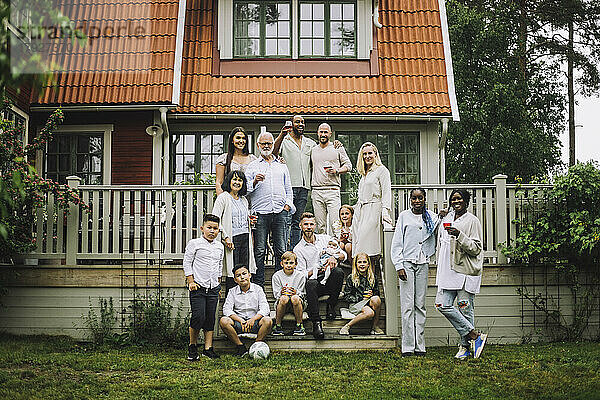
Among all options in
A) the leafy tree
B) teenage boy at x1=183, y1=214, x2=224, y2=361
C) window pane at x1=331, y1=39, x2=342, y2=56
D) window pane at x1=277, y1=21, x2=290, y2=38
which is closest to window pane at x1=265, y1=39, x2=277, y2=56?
window pane at x1=277, y1=21, x2=290, y2=38

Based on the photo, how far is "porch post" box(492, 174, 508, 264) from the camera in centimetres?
1166

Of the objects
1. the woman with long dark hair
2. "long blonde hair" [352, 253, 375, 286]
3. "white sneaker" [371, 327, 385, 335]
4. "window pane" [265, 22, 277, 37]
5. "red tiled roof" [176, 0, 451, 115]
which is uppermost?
"window pane" [265, 22, 277, 37]

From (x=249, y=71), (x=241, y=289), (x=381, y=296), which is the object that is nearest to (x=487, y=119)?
(x=249, y=71)

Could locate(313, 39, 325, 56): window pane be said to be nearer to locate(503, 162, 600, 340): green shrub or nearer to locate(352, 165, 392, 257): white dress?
locate(352, 165, 392, 257): white dress

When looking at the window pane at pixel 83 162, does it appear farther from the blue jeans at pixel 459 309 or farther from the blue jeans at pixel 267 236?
the blue jeans at pixel 459 309

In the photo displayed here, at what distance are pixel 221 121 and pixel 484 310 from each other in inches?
250

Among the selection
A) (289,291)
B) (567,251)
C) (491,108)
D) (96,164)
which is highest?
(491,108)

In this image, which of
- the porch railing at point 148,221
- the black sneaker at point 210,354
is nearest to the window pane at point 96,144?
the porch railing at point 148,221

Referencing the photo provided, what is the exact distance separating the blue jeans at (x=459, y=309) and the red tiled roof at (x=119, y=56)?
676 centimetres

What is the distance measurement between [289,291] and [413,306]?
61.7 inches

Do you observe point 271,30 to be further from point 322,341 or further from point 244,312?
point 322,341

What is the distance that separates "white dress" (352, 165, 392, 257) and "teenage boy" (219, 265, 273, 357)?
1.61 metres

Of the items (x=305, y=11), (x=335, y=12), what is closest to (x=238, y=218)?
(x=305, y=11)

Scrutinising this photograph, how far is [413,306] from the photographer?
10273 millimetres
